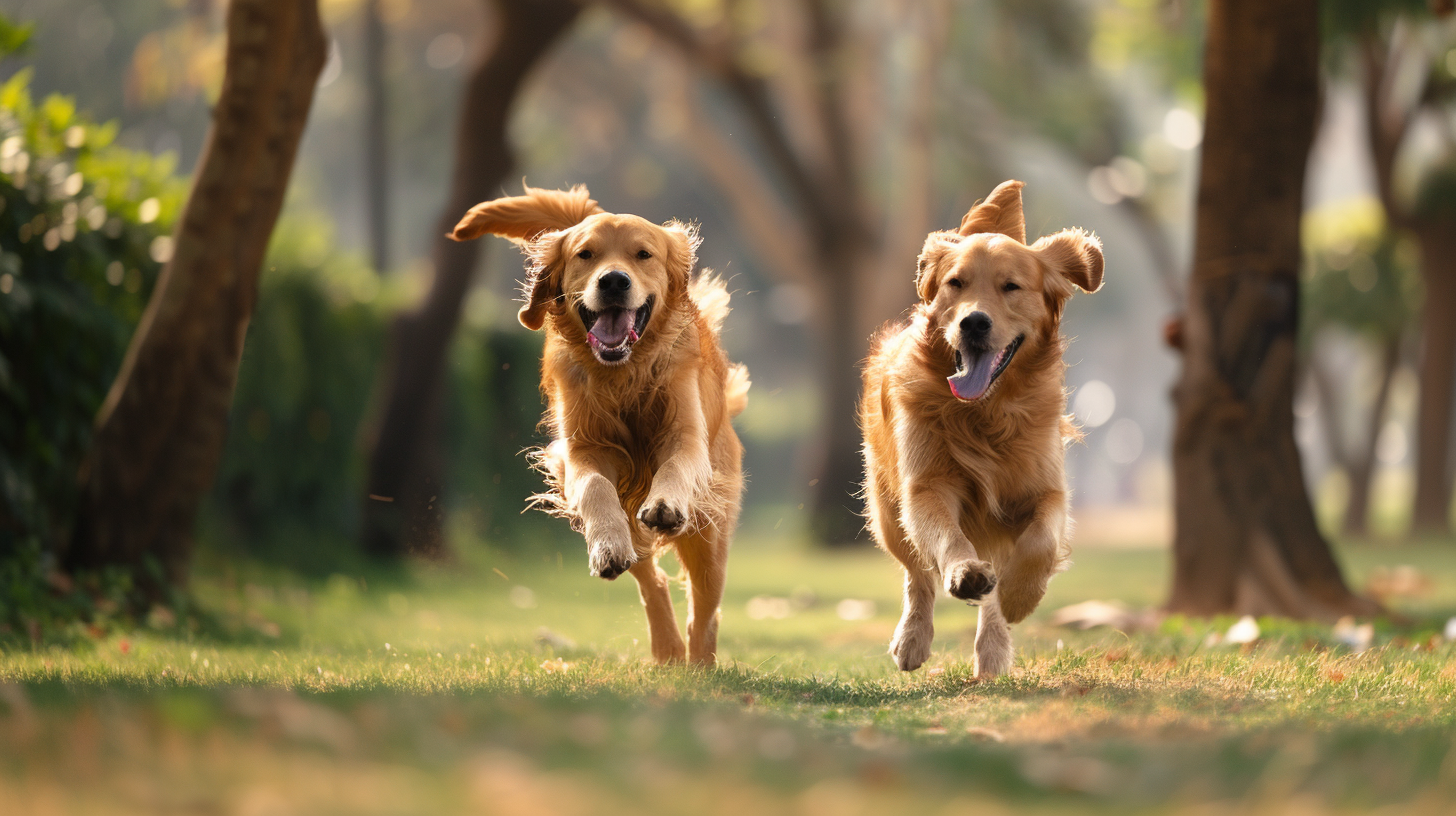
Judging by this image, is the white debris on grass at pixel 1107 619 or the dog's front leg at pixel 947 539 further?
the white debris on grass at pixel 1107 619

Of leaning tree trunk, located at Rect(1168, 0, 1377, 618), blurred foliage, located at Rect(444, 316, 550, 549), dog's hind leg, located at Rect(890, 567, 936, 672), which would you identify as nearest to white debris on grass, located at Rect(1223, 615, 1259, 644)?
leaning tree trunk, located at Rect(1168, 0, 1377, 618)

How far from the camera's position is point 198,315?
23.0ft

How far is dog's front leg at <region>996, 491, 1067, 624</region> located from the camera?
4.82m

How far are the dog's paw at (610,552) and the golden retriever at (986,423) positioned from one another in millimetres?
1093

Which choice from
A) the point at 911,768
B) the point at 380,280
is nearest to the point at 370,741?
the point at 911,768

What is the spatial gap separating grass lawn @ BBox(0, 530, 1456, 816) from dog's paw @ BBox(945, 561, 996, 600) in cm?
33

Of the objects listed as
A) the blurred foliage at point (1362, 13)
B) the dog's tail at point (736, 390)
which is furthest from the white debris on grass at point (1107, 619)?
the blurred foliage at point (1362, 13)

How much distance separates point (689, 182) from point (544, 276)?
37292 millimetres

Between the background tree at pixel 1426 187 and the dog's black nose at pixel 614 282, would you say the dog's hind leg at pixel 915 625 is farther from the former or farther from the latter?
the background tree at pixel 1426 187

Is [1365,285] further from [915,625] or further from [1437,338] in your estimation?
[915,625]

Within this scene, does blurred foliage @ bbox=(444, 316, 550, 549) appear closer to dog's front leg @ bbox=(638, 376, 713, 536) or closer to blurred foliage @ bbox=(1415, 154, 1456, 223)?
dog's front leg @ bbox=(638, 376, 713, 536)

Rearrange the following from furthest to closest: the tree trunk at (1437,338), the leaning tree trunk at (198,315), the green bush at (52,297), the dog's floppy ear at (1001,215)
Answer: the tree trunk at (1437,338) < the leaning tree trunk at (198,315) < the green bush at (52,297) < the dog's floppy ear at (1001,215)

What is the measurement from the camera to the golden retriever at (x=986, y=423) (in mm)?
4895

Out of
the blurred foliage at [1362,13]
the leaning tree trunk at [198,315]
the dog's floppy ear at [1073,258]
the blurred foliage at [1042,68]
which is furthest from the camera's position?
the blurred foliage at [1042,68]
